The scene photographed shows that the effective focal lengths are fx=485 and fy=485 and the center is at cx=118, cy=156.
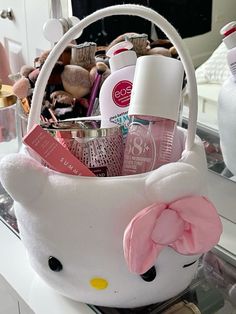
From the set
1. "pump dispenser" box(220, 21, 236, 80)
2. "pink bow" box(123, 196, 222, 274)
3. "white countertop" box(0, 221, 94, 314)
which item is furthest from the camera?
"pump dispenser" box(220, 21, 236, 80)

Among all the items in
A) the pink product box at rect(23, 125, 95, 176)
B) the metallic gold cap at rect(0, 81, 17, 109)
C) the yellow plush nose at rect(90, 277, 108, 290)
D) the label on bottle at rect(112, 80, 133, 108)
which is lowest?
the yellow plush nose at rect(90, 277, 108, 290)

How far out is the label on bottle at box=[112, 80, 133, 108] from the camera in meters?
0.60

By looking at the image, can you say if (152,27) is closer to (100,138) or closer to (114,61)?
(114,61)

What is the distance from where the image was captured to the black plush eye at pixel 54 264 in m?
0.50

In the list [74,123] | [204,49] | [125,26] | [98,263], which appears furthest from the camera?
[125,26]

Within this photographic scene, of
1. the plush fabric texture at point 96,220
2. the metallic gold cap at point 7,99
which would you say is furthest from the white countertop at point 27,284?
the metallic gold cap at point 7,99

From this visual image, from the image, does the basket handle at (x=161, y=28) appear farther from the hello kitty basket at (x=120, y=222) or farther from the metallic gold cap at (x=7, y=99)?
the metallic gold cap at (x=7, y=99)

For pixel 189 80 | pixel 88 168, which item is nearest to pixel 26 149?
pixel 88 168

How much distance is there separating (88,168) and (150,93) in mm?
105

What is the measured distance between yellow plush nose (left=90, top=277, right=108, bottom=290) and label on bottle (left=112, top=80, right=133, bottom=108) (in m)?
0.22

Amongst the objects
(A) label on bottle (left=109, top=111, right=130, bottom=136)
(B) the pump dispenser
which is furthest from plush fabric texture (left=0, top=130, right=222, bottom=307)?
(B) the pump dispenser

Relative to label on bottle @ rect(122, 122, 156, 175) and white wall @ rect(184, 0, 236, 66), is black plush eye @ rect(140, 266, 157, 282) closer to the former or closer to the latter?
label on bottle @ rect(122, 122, 156, 175)

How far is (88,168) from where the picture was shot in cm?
52

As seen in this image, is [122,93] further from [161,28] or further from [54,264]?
[54,264]
